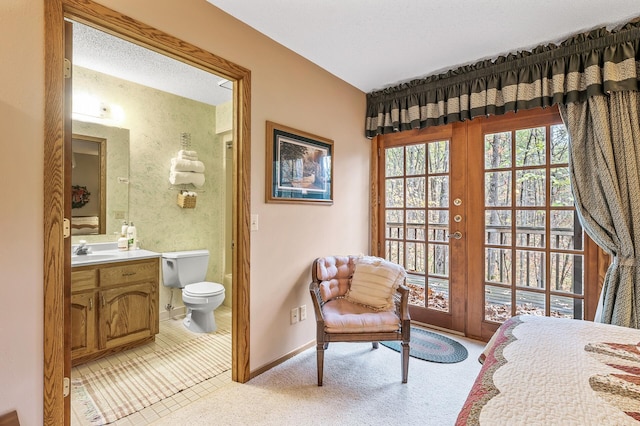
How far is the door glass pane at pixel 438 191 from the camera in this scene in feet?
9.72

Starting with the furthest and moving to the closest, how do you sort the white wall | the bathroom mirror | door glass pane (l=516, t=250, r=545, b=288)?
the bathroom mirror → door glass pane (l=516, t=250, r=545, b=288) → the white wall

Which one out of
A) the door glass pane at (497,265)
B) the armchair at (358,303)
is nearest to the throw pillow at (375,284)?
the armchair at (358,303)

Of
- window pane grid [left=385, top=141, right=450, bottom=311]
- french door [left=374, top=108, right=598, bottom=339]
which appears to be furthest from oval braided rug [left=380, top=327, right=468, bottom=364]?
window pane grid [left=385, top=141, right=450, bottom=311]

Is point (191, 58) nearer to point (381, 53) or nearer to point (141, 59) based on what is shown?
point (141, 59)

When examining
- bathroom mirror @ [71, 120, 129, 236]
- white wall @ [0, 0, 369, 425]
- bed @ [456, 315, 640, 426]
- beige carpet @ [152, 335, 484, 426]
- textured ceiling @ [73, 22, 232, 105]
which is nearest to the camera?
bed @ [456, 315, 640, 426]

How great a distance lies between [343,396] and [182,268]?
6.98 ft

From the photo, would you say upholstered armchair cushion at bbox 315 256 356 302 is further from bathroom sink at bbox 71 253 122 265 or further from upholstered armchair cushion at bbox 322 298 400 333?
bathroom sink at bbox 71 253 122 265

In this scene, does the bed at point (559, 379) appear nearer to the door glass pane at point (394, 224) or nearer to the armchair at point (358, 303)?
the armchair at point (358, 303)

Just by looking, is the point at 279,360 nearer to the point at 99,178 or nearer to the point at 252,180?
the point at 252,180

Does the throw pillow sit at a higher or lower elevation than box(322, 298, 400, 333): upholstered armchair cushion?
higher

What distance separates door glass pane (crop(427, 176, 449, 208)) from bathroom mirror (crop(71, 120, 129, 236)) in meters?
3.13

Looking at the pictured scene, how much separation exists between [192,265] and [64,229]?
1925 mm

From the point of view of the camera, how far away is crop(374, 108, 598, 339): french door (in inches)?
95.0

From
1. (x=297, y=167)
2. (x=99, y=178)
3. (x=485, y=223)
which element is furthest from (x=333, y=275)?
(x=99, y=178)
